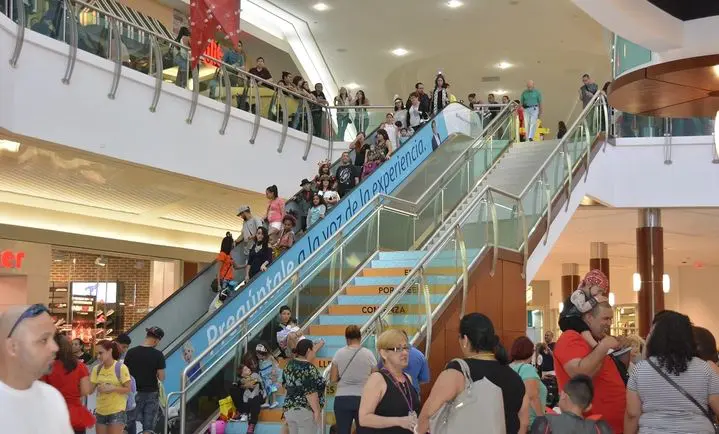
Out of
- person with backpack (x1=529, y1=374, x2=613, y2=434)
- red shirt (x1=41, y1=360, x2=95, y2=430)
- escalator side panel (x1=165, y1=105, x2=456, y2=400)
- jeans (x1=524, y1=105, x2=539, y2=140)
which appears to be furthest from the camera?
jeans (x1=524, y1=105, x2=539, y2=140)

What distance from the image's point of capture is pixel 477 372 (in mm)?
4293

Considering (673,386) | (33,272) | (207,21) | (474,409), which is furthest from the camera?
(33,272)

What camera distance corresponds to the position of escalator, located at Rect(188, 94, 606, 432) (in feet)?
31.9

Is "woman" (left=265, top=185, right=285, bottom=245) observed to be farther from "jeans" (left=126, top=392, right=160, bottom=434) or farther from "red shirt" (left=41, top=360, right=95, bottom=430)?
"red shirt" (left=41, top=360, right=95, bottom=430)

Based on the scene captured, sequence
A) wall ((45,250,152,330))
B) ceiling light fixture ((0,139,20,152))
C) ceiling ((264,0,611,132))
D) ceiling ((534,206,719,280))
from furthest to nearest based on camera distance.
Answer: ceiling ((264,0,611,132)), ceiling ((534,206,719,280)), wall ((45,250,152,330)), ceiling light fixture ((0,139,20,152))

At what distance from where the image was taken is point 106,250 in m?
18.5

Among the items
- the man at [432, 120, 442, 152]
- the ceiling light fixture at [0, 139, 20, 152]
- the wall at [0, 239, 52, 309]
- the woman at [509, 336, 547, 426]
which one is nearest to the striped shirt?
the woman at [509, 336, 547, 426]

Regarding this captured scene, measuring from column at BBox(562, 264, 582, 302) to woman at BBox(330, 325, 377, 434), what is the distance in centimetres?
2163

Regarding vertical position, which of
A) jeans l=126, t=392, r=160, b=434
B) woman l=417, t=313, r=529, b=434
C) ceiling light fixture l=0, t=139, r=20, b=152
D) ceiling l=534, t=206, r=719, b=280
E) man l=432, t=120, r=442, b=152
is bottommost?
jeans l=126, t=392, r=160, b=434

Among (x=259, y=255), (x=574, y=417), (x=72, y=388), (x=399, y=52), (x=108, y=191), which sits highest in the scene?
(x=399, y=52)

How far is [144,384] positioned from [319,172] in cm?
703

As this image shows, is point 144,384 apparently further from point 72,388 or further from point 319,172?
point 319,172

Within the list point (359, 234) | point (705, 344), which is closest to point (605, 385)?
point (705, 344)

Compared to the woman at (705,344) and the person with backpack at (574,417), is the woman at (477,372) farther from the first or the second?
the woman at (705,344)
